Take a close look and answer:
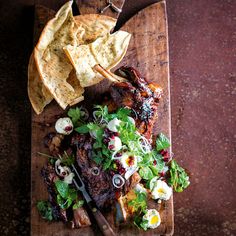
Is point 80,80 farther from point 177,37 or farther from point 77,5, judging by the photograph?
point 177,37

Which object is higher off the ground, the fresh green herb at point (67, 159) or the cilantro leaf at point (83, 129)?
the cilantro leaf at point (83, 129)

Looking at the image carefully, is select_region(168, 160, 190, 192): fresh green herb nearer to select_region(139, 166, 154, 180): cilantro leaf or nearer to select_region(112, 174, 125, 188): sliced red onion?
select_region(139, 166, 154, 180): cilantro leaf

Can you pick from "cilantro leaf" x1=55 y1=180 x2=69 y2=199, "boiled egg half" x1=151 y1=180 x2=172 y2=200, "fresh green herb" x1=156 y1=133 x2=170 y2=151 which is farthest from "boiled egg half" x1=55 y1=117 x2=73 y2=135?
"boiled egg half" x1=151 y1=180 x2=172 y2=200

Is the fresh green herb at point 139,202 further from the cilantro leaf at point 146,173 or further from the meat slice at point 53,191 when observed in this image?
the meat slice at point 53,191

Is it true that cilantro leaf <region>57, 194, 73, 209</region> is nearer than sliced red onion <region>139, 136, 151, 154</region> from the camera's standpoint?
No

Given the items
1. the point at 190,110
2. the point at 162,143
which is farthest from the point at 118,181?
the point at 190,110

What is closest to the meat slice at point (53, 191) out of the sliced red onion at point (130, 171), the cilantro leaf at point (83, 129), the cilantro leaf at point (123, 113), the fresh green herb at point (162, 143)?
the cilantro leaf at point (83, 129)
